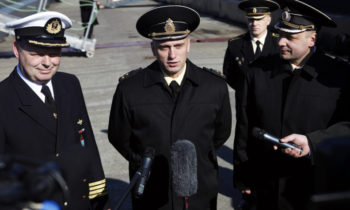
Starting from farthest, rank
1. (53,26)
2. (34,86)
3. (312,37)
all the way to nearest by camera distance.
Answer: (312,37), (53,26), (34,86)

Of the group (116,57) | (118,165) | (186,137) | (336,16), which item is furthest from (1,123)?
(336,16)

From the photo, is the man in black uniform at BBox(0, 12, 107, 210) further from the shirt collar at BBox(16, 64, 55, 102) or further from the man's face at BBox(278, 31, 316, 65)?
the man's face at BBox(278, 31, 316, 65)

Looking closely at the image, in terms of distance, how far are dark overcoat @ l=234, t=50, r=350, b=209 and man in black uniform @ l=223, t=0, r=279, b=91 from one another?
7.52 feet

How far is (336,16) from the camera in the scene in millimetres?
15703

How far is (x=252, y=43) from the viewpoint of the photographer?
6.62 metres

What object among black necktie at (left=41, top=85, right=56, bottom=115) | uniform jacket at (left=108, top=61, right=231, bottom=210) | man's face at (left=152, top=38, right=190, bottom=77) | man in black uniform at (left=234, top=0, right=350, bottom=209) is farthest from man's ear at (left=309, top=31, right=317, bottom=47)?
black necktie at (left=41, top=85, right=56, bottom=115)

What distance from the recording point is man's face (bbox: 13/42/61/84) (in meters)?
3.19

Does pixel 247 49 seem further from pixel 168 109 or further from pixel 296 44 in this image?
pixel 168 109

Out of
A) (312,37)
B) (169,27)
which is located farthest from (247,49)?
(169,27)

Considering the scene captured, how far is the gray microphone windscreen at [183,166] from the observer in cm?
283

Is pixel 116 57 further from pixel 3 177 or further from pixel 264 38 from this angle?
pixel 3 177

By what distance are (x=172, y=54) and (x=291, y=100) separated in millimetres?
1164

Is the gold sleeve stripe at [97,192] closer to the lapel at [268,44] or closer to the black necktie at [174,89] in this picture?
the black necktie at [174,89]

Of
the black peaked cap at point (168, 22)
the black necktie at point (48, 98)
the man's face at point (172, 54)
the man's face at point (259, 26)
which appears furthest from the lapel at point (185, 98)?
the man's face at point (259, 26)
